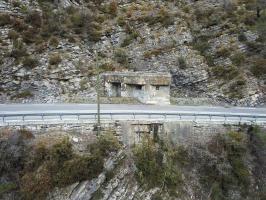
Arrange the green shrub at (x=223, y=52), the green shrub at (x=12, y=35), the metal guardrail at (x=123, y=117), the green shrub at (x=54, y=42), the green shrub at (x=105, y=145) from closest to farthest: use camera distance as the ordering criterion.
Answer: the green shrub at (x=105, y=145) < the metal guardrail at (x=123, y=117) < the green shrub at (x=223, y=52) < the green shrub at (x=12, y=35) < the green shrub at (x=54, y=42)

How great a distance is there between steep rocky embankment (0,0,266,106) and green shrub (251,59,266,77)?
0.10 meters

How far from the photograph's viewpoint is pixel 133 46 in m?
44.4

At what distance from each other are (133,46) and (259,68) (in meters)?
14.0

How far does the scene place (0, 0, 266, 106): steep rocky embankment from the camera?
124 feet

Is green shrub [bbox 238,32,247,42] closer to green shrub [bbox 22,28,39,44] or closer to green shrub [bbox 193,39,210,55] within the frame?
green shrub [bbox 193,39,210,55]

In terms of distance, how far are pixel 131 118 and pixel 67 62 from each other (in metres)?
17.5

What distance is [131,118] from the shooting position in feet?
81.9

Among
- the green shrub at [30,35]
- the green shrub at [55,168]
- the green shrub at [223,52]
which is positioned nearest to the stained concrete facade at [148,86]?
the green shrub at [223,52]

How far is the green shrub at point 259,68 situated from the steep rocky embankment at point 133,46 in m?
0.10

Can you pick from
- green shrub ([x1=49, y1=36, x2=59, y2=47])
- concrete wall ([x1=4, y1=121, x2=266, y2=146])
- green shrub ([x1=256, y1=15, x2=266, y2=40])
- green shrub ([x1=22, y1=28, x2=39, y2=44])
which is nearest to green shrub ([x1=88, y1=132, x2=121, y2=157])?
concrete wall ([x1=4, y1=121, x2=266, y2=146])

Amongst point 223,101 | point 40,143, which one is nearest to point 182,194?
A: point 40,143

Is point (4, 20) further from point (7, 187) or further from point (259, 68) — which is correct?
point (259, 68)

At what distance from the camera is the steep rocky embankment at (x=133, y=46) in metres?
37.9

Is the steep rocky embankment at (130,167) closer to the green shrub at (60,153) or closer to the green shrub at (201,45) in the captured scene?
the green shrub at (60,153)
